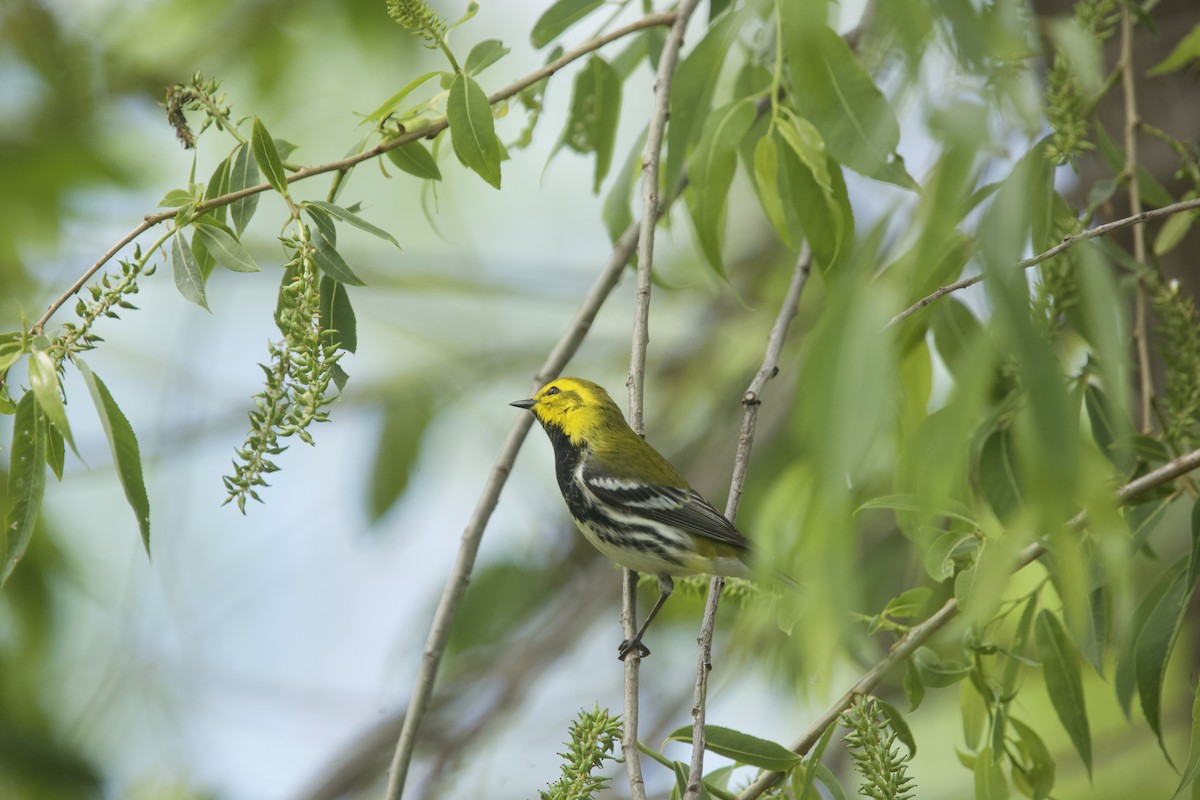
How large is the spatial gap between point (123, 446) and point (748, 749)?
806 millimetres

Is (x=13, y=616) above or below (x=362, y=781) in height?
above

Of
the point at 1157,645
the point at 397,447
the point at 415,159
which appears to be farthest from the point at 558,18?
the point at 397,447

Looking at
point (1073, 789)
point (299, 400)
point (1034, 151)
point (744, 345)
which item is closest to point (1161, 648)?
point (1034, 151)

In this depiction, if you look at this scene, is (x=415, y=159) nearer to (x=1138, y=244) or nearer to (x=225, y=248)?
(x=225, y=248)

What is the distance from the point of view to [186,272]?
1254 mm

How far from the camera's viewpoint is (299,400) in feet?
3.87

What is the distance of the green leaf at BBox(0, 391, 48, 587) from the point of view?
46.3 inches

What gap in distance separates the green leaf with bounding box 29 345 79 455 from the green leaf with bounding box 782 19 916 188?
39.9 inches

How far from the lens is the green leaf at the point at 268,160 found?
1.28m

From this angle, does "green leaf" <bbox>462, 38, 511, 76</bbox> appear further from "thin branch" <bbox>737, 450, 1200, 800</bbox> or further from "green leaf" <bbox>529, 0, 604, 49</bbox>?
"thin branch" <bbox>737, 450, 1200, 800</bbox>

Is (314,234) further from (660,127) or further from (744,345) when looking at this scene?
(744,345)

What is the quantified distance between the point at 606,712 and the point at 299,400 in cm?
49

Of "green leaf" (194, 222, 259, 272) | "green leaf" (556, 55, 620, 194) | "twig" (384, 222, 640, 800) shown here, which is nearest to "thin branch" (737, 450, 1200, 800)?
"twig" (384, 222, 640, 800)

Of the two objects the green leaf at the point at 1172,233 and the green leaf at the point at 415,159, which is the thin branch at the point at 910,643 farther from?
the green leaf at the point at 415,159
